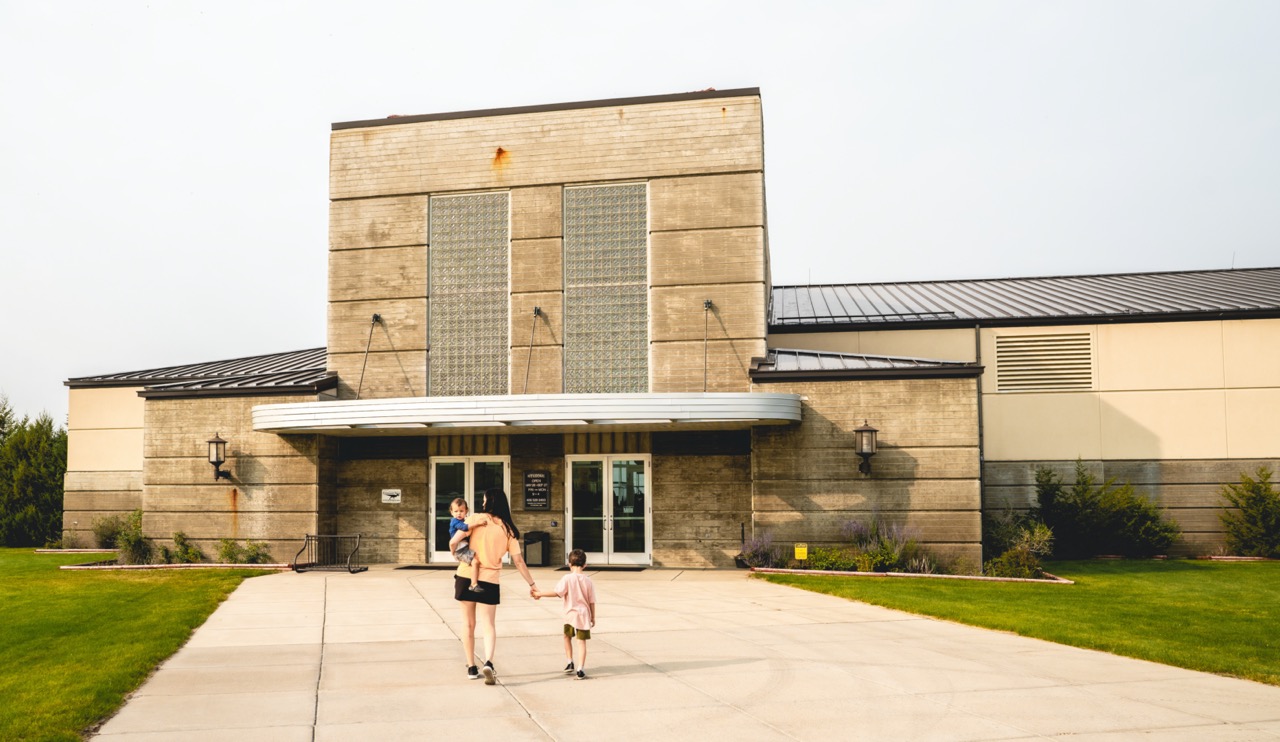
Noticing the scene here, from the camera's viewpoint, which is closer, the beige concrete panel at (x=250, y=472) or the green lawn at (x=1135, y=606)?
the green lawn at (x=1135, y=606)

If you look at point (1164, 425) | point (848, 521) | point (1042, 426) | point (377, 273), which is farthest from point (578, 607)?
point (1164, 425)

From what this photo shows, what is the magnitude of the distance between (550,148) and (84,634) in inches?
543

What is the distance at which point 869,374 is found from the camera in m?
19.8

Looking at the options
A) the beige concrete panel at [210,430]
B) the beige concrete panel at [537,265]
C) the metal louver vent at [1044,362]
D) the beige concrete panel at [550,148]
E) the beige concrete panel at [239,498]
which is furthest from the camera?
the metal louver vent at [1044,362]

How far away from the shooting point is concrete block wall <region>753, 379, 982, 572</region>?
63.3ft

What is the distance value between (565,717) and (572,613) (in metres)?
1.59

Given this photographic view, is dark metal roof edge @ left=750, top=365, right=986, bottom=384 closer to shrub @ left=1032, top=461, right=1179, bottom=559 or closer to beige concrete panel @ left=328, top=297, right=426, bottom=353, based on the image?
shrub @ left=1032, top=461, right=1179, bottom=559

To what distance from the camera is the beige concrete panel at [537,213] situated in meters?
22.1

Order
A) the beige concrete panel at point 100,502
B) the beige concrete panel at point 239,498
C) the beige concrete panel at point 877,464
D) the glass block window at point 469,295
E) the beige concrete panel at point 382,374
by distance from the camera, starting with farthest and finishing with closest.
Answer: the beige concrete panel at point 100,502 → the beige concrete panel at point 382,374 → the glass block window at point 469,295 → the beige concrete panel at point 239,498 → the beige concrete panel at point 877,464

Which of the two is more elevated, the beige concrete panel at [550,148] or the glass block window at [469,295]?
the beige concrete panel at [550,148]

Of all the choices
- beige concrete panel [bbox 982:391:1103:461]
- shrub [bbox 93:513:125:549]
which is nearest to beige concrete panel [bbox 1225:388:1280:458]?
beige concrete panel [bbox 982:391:1103:461]

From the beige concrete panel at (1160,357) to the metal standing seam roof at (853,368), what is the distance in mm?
5889

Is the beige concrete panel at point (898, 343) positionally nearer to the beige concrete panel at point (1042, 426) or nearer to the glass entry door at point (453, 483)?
the beige concrete panel at point (1042, 426)

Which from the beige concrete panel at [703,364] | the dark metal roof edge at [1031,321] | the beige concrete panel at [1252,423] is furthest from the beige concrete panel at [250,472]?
the beige concrete panel at [1252,423]
